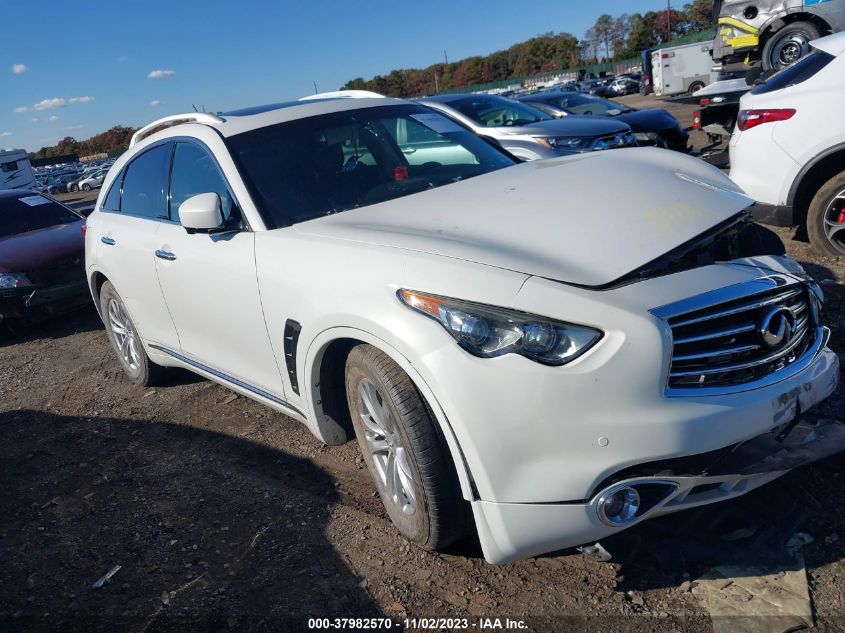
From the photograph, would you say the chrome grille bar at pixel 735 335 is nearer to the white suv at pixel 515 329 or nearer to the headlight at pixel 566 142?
the white suv at pixel 515 329

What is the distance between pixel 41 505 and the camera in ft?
12.6

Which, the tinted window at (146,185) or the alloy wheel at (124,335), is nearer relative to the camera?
the tinted window at (146,185)

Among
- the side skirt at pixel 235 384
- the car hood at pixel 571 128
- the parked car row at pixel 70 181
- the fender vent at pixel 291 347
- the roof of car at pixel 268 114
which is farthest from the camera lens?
the parked car row at pixel 70 181

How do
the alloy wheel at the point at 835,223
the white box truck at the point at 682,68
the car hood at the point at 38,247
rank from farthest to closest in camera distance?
1. the white box truck at the point at 682,68
2. the car hood at the point at 38,247
3. the alloy wheel at the point at 835,223

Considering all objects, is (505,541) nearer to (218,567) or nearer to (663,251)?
(663,251)

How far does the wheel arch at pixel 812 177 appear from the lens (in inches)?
201

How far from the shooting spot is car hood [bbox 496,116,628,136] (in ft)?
29.3

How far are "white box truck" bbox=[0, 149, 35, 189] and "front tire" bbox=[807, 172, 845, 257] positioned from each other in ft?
106

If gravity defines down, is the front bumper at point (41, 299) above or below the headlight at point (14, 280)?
below

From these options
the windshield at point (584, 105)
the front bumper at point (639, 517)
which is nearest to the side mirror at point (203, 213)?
the front bumper at point (639, 517)

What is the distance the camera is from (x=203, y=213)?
326 centimetres

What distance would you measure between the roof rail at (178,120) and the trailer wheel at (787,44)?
11.9 m

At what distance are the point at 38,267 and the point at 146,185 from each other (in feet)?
11.9

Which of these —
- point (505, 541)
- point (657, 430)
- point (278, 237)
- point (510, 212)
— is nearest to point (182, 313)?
point (278, 237)
